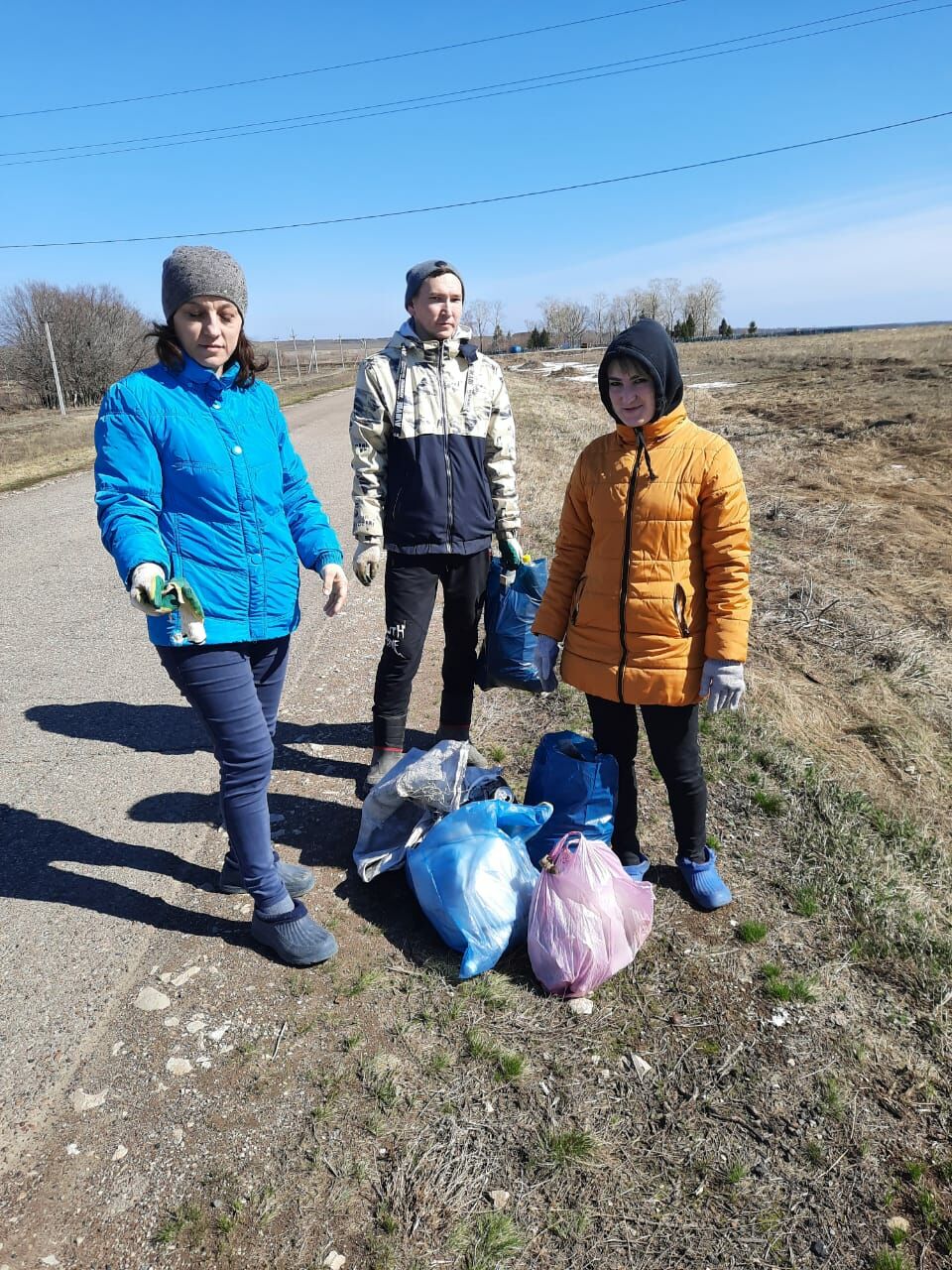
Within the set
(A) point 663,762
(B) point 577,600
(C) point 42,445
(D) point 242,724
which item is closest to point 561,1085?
(A) point 663,762

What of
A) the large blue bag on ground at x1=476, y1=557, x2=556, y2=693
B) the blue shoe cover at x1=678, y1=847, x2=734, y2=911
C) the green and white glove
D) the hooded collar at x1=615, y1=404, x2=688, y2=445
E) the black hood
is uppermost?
the black hood

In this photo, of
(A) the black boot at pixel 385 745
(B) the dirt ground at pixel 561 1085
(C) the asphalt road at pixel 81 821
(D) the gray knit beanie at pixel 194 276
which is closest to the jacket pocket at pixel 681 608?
(B) the dirt ground at pixel 561 1085

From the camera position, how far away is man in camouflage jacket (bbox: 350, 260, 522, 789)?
3260 mm

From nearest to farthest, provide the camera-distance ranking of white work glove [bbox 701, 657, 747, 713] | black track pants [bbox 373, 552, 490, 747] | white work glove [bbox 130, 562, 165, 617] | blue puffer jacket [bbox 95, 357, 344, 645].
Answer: white work glove [bbox 130, 562, 165, 617], blue puffer jacket [bbox 95, 357, 344, 645], white work glove [bbox 701, 657, 747, 713], black track pants [bbox 373, 552, 490, 747]

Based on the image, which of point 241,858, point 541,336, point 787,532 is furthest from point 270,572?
point 541,336

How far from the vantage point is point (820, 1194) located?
199 centimetres

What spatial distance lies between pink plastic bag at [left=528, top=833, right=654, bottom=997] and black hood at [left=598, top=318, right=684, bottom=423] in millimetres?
1391

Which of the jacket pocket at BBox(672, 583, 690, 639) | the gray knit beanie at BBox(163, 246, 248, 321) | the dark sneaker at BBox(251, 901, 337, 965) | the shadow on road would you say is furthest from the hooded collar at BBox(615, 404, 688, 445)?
the shadow on road

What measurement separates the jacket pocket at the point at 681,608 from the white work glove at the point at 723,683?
127 millimetres

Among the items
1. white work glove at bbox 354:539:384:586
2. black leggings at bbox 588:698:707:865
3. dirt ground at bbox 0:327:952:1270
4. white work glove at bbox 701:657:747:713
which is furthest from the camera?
white work glove at bbox 354:539:384:586

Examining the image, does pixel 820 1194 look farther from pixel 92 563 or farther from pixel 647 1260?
pixel 92 563

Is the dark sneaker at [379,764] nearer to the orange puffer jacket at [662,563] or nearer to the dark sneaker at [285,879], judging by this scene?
the dark sneaker at [285,879]

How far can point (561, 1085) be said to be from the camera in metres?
2.27

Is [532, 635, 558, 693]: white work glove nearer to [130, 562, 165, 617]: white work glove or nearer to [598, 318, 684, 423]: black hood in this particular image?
[598, 318, 684, 423]: black hood
